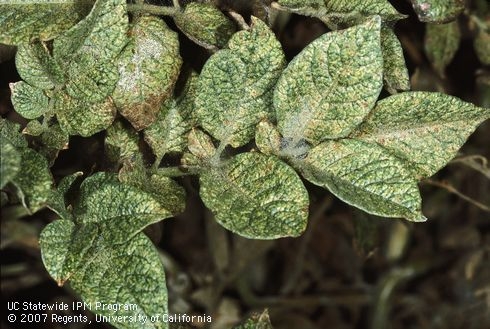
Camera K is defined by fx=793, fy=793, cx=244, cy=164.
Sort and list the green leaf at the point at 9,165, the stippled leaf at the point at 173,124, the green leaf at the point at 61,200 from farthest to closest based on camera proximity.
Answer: the stippled leaf at the point at 173,124 < the green leaf at the point at 61,200 < the green leaf at the point at 9,165

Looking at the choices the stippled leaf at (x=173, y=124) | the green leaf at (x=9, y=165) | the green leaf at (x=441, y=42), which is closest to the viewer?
the green leaf at (x=9, y=165)

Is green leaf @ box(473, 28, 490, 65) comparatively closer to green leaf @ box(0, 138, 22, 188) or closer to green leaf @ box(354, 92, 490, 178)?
green leaf @ box(354, 92, 490, 178)

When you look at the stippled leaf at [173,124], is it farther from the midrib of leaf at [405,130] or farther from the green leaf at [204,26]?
the midrib of leaf at [405,130]

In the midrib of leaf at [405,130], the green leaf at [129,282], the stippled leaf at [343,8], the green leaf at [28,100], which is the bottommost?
the green leaf at [129,282]

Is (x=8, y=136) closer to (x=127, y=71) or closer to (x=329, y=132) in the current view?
(x=127, y=71)

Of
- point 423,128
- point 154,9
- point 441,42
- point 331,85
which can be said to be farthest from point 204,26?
point 441,42

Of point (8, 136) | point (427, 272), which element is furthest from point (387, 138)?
point (427, 272)

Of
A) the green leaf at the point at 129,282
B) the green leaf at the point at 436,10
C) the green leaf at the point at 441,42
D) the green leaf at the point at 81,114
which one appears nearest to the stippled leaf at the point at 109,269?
the green leaf at the point at 129,282
